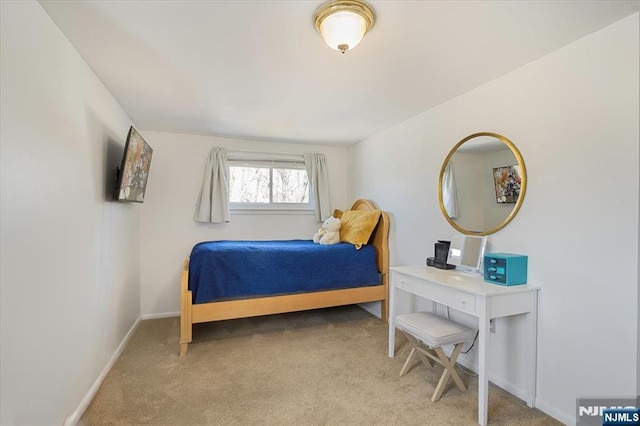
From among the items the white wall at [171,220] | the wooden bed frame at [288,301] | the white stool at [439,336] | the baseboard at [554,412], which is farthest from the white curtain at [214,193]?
the baseboard at [554,412]

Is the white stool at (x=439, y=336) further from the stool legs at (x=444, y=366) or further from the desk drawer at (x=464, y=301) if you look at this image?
the desk drawer at (x=464, y=301)

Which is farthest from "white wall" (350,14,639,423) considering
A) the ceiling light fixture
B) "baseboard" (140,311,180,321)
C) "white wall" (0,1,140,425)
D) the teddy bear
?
"baseboard" (140,311,180,321)

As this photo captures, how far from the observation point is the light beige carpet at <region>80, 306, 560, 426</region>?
1.76 m

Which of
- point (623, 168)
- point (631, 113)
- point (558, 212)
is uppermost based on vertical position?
point (631, 113)

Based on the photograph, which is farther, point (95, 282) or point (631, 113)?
point (95, 282)

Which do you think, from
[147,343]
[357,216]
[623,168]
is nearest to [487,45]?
[623,168]

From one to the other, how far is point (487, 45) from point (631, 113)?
0.78 m

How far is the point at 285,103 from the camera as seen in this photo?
2.65 metres

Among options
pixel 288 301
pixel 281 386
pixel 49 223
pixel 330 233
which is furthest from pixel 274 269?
pixel 49 223

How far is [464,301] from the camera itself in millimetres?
1865

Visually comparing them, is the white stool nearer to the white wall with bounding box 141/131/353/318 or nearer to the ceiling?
the ceiling

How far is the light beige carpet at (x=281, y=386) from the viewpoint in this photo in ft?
5.79

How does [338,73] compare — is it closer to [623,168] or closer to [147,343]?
[623,168]

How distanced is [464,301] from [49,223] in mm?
2282
